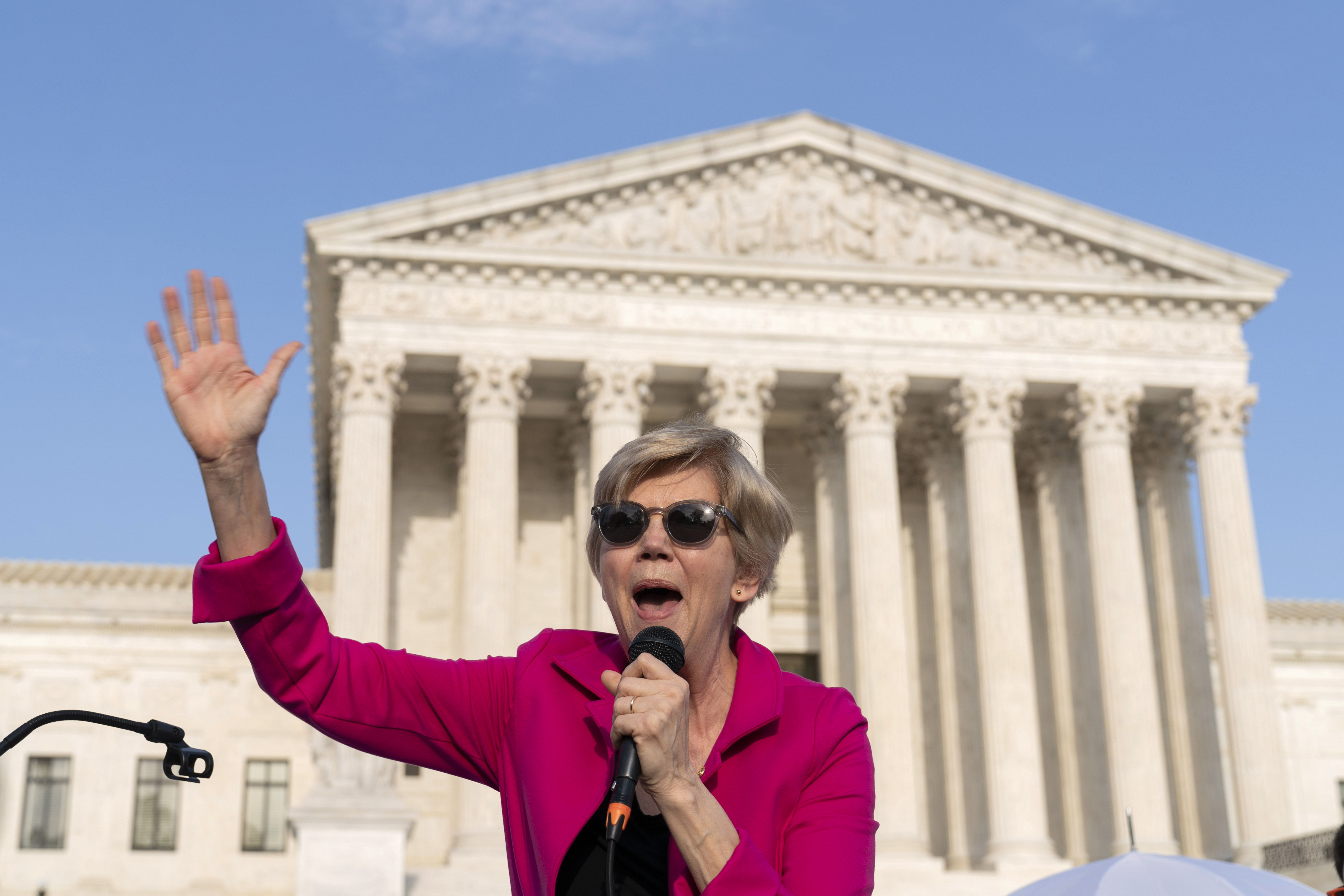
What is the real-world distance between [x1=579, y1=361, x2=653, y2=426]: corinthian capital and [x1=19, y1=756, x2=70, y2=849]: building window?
16.8 metres

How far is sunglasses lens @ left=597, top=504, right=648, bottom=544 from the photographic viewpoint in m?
3.71

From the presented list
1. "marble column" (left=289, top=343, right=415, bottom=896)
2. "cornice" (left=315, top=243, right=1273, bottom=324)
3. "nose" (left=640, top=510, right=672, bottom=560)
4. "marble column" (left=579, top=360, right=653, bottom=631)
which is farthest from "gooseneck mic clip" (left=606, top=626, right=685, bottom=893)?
"cornice" (left=315, top=243, right=1273, bottom=324)

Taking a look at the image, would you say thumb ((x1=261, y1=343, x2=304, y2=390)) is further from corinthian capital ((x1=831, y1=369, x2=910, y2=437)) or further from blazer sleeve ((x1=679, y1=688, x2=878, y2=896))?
corinthian capital ((x1=831, y1=369, x2=910, y2=437))

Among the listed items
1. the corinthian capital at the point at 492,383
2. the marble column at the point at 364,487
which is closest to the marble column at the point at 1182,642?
the corinthian capital at the point at 492,383

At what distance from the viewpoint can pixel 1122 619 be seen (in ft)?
115

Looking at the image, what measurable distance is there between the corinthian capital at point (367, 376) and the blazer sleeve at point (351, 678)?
98.9 feet

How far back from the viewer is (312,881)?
26.0 m

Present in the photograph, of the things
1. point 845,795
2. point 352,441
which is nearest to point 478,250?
point 352,441

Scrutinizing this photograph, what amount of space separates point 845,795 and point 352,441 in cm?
3036

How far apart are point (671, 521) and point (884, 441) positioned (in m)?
32.1

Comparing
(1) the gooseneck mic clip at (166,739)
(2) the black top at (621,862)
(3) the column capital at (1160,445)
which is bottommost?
(2) the black top at (621,862)

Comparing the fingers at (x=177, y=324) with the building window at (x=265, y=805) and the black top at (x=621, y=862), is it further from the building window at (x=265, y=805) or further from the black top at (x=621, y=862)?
the building window at (x=265, y=805)

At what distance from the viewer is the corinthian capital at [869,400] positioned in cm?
3547

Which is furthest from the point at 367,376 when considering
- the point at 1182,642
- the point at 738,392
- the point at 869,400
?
the point at 1182,642
